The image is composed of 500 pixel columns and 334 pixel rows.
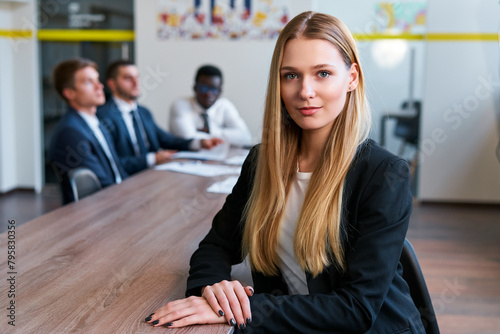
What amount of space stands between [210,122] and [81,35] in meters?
2.26

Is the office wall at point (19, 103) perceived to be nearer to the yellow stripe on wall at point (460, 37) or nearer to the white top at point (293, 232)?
the yellow stripe on wall at point (460, 37)

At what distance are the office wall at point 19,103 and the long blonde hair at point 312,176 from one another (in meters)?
5.21

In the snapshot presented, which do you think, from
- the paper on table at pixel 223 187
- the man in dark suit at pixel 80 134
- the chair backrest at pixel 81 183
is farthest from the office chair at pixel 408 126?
the chair backrest at pixel 81 183

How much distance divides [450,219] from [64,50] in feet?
13.5

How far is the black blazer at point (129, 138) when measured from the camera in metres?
3.72

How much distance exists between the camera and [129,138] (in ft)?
13.1

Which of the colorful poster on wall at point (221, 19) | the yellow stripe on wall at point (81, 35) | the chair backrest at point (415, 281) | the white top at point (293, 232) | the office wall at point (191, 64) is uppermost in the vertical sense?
the colorful poster on wall at point (221, 19)

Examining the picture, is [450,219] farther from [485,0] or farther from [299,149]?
[299,149]

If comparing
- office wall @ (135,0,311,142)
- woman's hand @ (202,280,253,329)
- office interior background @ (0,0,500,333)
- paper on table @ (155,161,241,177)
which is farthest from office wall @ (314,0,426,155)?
woman's hand @ (202,280,253,329)

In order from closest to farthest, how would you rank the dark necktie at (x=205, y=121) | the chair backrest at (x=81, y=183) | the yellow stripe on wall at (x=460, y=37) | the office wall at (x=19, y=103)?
the chair backrest at (x=81, y=183)
the dark necktie at (x=205, y=121)
the yellow stripe on wall at (x=460, y=37)
the office wall at (x=19, y=103)

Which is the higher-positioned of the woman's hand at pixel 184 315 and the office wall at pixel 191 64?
the office wall at pixel 191 64

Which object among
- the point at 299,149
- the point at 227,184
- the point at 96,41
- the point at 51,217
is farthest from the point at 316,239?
the point at 96,41

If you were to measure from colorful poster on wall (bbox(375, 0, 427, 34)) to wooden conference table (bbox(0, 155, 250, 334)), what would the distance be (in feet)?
12.4

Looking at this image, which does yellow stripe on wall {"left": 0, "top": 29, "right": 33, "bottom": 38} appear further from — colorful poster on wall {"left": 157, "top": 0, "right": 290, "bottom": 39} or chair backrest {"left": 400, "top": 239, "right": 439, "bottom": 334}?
chair backrest {"left": 400, "top": 239, "right": 439, "bottom": 334}
